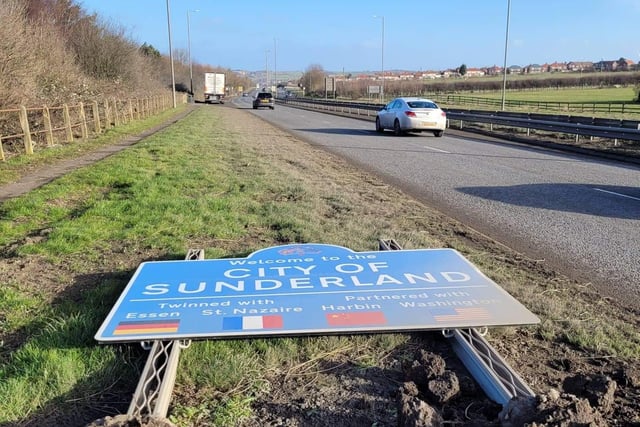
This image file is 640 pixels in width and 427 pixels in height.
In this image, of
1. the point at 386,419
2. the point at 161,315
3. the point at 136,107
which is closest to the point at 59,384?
the point at 161,315

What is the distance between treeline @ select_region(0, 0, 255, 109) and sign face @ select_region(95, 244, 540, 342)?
12.3m

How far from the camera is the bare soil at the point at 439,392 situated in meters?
Result: 2.31

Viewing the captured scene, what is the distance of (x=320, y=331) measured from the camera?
3203 millimetres

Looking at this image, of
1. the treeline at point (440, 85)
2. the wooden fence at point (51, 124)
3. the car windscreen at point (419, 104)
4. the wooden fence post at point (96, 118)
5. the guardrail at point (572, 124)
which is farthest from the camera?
the treeline at point (440, 85)

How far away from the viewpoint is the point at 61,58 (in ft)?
67.5

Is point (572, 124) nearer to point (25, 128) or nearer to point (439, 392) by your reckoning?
point (25, 128)

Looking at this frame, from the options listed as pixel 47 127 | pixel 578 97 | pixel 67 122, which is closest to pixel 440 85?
pixel 578 97

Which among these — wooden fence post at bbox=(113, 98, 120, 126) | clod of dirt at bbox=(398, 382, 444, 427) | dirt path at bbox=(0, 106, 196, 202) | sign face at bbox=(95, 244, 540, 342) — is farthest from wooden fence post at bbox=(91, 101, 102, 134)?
clod of dirt at bbox=(398, 382, 444, 427)

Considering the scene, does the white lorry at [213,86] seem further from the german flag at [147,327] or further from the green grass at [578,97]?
the german flag at [147,327]

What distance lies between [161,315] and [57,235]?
2.90 m

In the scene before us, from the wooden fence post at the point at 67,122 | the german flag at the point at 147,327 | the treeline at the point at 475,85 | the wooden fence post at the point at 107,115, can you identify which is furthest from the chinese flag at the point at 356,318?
the treeline at the point at 475,85

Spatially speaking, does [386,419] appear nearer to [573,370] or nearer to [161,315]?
[573,370]

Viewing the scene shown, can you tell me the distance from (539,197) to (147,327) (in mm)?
7366

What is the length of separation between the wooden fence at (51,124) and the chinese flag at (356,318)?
11476 millimetres
